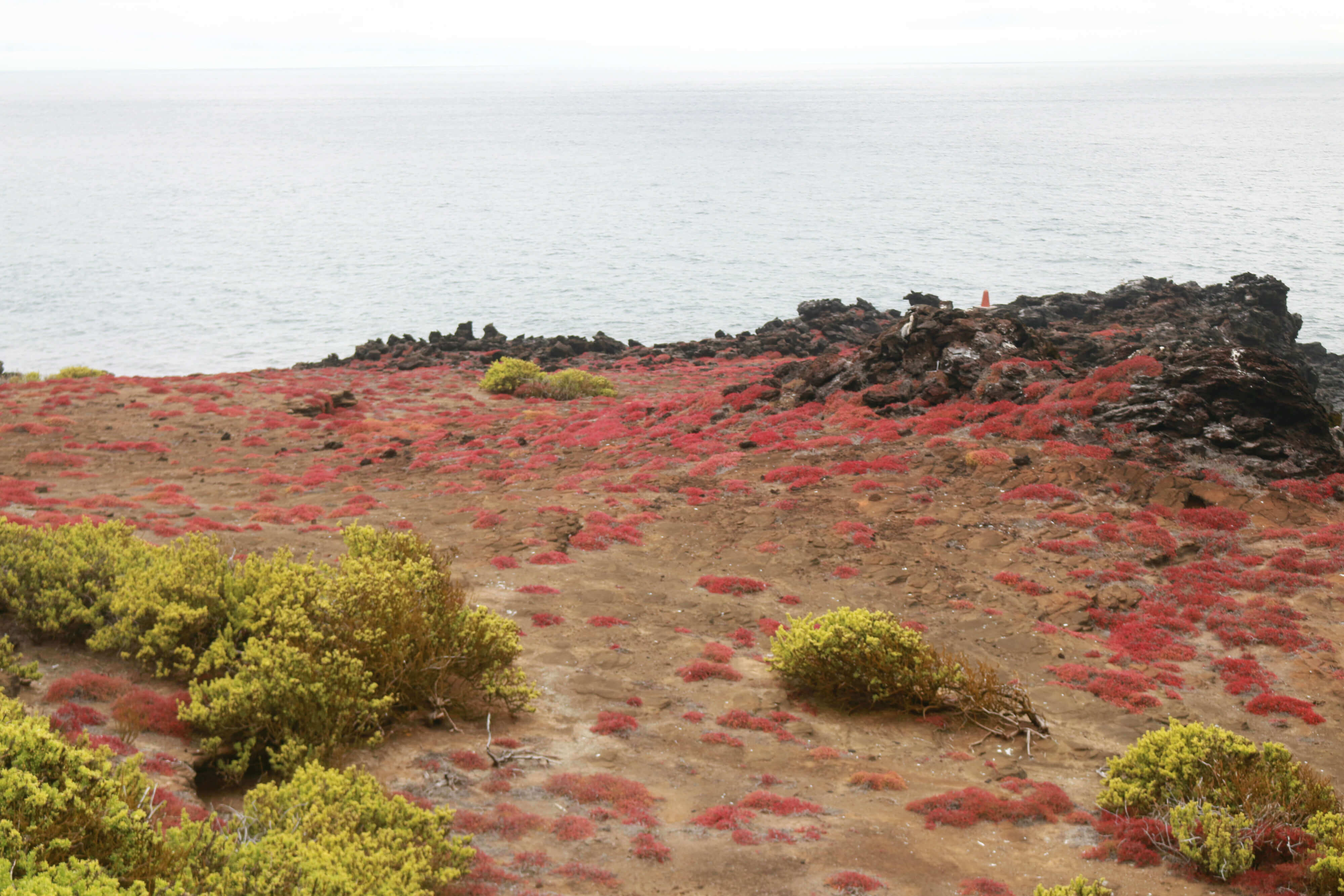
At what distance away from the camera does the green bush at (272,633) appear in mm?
8242

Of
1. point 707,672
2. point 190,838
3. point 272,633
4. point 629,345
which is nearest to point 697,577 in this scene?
point 707,672

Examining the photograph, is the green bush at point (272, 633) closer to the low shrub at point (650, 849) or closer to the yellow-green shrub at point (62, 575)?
the yellow-green shrub at point (62, 575)

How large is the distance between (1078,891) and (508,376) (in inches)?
1328

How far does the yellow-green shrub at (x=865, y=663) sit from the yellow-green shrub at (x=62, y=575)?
802cm

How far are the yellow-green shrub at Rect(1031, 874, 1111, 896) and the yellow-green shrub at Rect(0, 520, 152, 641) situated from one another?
31.0 ft

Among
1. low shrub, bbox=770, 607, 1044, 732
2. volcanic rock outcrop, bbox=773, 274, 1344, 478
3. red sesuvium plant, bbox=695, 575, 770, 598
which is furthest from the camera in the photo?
volcanic rock outcrop, bbox=773, 274, 1344, 478

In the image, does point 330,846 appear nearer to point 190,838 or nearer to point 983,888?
point 190,838

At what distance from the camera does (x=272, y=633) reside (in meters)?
8.95

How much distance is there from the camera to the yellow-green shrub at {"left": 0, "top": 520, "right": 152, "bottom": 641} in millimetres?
9500

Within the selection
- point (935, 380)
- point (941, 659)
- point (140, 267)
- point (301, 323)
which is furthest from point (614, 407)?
point (140, 267)

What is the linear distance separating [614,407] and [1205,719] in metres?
24.4

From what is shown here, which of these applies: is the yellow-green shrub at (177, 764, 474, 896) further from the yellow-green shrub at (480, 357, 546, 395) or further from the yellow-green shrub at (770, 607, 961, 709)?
the yellow-green shrub at (480, 357, 546, 395)

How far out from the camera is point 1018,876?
7547mm

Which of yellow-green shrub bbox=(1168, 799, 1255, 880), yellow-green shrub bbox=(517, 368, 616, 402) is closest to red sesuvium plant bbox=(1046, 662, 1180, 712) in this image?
yellow-green shrub bbox=(1168, 799, 1255, 880)
